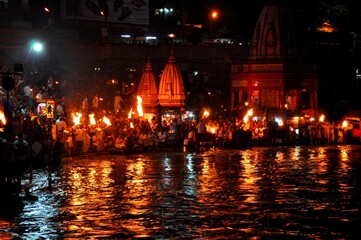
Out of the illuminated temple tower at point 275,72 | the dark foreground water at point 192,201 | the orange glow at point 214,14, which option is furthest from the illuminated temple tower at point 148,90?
the orange glow at point 214,14

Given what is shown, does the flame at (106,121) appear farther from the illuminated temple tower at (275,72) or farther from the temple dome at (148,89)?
the illuminated temple tower at (275,72)

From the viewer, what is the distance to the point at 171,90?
4269 centimetres

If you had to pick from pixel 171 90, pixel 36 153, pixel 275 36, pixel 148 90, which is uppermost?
pixel 275 36

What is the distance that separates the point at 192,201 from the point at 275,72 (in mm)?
29622

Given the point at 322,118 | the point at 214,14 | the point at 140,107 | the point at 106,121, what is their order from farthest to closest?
1. the point at 214,14
2. the point at 322,118
3. the point at 140,107
4. the point at 106,121

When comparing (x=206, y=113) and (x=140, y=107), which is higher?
(x=140, y=107)

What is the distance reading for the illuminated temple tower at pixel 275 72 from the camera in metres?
49.6

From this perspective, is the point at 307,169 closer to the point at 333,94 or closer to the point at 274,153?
the point at 274,153

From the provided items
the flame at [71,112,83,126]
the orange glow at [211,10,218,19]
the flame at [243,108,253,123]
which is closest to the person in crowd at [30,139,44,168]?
the flame at [71,112,83,126]

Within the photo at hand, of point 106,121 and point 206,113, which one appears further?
point 206,113

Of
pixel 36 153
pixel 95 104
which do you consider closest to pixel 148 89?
pixel 95 104

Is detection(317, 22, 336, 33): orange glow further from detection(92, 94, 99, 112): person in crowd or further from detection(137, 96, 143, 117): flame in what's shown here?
detection(92, 94, 99, 112): person in crowd

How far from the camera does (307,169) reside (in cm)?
2953

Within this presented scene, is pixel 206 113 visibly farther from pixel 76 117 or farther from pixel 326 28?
pixel 326 28
